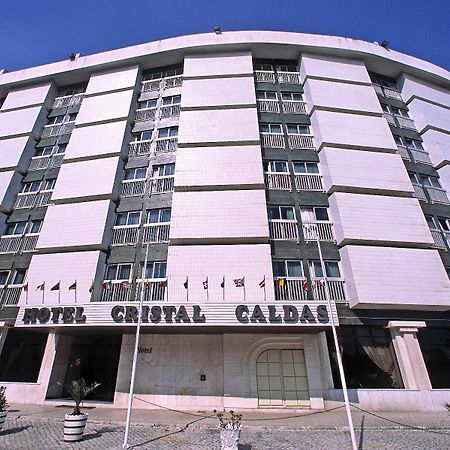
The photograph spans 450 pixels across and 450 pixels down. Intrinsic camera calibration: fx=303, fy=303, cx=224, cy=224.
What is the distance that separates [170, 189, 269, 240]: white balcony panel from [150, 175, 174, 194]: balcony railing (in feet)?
6.63

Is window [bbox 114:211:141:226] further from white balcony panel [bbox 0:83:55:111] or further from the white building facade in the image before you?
white balcony panel [bbox 0:83:55:111]

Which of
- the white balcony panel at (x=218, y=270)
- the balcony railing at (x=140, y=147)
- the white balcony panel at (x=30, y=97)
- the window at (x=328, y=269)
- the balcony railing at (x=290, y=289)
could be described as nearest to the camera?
the white balcony panel at (x=218, y=270)

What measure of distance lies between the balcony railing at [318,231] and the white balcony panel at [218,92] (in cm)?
1236

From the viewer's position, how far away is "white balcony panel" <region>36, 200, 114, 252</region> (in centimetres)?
2181

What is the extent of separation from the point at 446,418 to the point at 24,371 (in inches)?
979

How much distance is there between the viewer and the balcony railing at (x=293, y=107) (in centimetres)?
2754

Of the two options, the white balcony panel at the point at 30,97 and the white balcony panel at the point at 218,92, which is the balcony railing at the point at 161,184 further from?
the white balcony panel at the point at 30,97

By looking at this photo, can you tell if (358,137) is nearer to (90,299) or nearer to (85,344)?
(90,299)

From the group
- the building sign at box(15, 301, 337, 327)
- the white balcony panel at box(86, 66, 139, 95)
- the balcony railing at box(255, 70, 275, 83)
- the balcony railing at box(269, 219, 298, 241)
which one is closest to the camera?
the building sign at box(15, 301, 337, 327)

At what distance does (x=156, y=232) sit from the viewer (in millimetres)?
→ 22125

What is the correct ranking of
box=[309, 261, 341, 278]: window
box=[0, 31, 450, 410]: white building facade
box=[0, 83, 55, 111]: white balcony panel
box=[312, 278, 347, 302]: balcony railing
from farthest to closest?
box=[0, 83, 55, 111]: white balcony panel
box=[309, 261, 341, 278]: window
box=[312, 278, 347, 302]: balcony railing
box=[0, 31, 450, 410]: white building facade


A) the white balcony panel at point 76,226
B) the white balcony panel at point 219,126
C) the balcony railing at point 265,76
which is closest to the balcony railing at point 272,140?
the white balcony panel at point 219,126

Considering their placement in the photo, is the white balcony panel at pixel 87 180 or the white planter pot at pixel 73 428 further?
the white balcony panel at pixel 87 180

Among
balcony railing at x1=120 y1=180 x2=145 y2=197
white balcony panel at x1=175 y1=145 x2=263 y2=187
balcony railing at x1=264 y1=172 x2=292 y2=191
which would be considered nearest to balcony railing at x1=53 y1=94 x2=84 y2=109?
balcony railing at x1=120 y1=180 x2=145 y2=197
